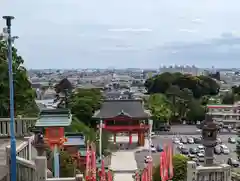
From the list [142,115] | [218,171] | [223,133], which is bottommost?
[223,133]

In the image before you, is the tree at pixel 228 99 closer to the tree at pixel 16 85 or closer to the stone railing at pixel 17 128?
the tree at pixel 16 85

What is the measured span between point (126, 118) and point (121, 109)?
78.6 inches

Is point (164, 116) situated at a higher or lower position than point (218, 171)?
lower

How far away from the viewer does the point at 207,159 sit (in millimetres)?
11977

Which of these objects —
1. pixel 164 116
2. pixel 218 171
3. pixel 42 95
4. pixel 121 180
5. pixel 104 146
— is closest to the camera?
pixel 218 171

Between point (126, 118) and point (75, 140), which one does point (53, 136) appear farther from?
point (126, 118)

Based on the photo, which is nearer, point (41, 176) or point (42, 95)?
point (41, 176)

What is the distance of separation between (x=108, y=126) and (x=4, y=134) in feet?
120

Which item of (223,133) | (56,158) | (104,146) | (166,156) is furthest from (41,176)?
(223,133)

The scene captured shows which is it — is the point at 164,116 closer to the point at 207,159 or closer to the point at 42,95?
the point at 207,159

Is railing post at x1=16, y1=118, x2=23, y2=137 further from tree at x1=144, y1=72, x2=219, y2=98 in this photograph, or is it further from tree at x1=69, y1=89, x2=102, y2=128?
tree at x1=144, y1=72, x2=219, y2=98

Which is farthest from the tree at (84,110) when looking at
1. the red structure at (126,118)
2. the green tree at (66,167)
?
the green tree at (66,167)

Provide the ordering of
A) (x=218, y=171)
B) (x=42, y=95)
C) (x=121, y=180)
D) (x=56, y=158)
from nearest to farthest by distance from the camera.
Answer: (x=218, y=171), (x=56, y=158), (x=121, y=180), (x=42, y=95)

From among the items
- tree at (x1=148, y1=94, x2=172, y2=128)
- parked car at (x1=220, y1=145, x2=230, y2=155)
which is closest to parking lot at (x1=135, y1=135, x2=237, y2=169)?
parked car at (x1=220, y1=145, x2=230, y2=155)
